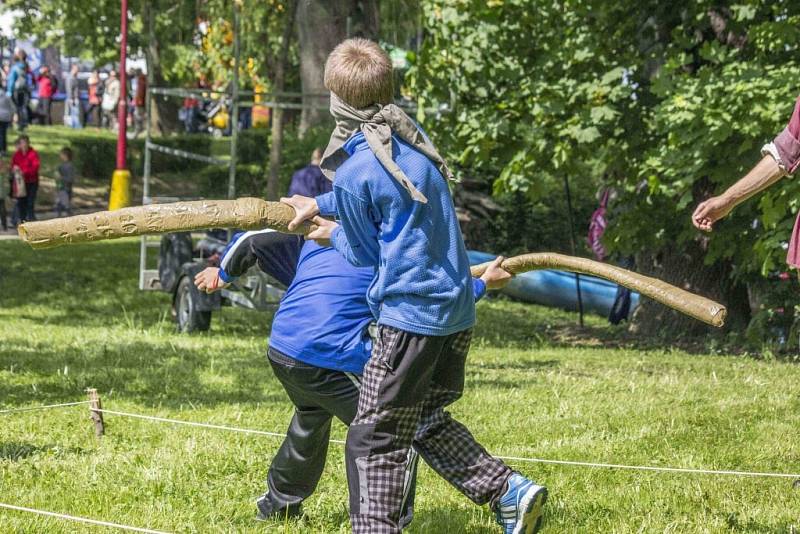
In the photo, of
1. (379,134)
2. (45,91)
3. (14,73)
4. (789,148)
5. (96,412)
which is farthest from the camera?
(45,91)

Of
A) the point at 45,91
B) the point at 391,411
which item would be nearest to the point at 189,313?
the point at 391,411

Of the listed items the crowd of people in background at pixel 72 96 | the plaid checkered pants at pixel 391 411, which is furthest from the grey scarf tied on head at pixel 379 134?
the crowd of people in background at pixel 72 96

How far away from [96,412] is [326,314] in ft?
9.07

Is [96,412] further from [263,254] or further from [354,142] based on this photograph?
[354,142]

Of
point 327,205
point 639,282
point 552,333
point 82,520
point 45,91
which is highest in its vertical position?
point 327,205

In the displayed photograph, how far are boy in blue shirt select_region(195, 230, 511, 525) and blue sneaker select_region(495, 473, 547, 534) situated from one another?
38 centimetres

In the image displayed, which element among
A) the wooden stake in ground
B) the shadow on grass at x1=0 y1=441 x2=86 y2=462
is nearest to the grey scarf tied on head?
the shadow on grass at x1=0 y1=441 x2=86 y2=462

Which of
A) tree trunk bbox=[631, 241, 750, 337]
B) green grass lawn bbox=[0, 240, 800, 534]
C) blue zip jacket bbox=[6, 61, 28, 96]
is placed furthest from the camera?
blue zip jacket bbox=[6, 61, 28, 96]

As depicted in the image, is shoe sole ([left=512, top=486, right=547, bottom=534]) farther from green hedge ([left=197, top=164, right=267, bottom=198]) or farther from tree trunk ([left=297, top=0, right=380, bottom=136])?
green hedge ([left=197, top=164, right=267, bottom=198])

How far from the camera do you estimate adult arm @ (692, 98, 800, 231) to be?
5.14 meters

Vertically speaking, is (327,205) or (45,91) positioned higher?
(327,205)

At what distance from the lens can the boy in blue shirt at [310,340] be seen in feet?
15.1

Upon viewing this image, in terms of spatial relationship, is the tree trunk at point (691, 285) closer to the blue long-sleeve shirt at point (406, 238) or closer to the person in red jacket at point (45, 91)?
the blue long-sleeve shirt at point (406, 238)

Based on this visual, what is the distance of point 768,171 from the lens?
17.1 ft
